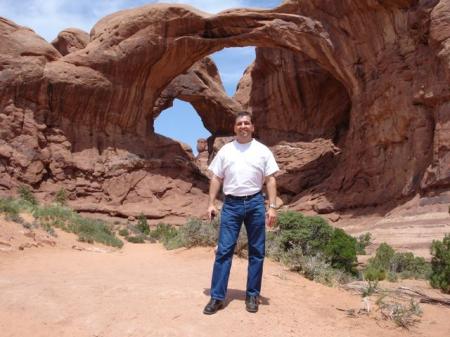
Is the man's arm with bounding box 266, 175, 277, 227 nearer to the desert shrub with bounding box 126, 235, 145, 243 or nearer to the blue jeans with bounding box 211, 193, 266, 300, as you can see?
the blue jeans with bounding box 211, 193, 266, 300

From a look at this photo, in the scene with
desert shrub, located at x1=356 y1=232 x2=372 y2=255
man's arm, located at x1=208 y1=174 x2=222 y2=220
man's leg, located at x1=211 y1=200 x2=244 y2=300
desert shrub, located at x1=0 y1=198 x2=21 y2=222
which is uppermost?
man's arm, located at x1=208 y1=174 x2=222 y2=220

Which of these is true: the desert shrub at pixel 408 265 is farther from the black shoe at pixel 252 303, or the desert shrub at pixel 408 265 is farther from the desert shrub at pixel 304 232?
the black shoe at pixel 252 303

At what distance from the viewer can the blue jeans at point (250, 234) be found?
15.1ft

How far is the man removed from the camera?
15.0 feet

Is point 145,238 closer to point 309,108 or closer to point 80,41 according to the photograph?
point 309,108

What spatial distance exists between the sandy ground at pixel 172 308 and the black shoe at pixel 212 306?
6cm

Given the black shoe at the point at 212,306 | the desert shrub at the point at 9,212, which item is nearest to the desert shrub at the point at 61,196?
the desert shrub at the point at 9,212

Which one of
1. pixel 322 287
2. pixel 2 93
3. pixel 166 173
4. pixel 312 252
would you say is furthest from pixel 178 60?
pixel 322 287

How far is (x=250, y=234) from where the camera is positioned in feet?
15.6

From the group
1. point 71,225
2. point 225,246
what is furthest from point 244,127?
point 71,225

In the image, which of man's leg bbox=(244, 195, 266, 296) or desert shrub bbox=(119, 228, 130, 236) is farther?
desert shrub bbox=(119, 228, 130, 236)

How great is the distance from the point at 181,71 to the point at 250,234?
22.3 meters

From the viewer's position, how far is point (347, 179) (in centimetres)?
2269

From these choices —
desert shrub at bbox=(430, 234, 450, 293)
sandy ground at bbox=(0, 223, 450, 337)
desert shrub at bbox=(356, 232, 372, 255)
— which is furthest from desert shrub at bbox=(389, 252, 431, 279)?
sandy ground at bbox=(0, 223, 450, 337)
